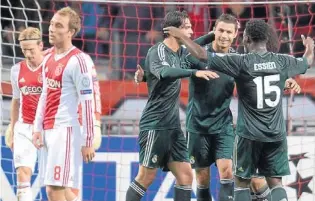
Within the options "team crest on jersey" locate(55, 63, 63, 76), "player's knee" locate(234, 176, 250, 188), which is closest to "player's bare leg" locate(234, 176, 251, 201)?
Result: "player's knee" locate(234, 176, 250, 188)

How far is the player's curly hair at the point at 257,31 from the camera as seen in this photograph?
877cm

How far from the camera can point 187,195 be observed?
963cm

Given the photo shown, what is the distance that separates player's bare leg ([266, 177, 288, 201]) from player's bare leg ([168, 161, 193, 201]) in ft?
2.86

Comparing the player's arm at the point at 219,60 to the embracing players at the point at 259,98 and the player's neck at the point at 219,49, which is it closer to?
the embracing players at the point at 259,98

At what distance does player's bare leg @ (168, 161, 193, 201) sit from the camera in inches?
376

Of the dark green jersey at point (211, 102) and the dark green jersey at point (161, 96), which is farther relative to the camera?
the dark green jersey at point (211, 102)

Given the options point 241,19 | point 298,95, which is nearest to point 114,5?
point 241,19

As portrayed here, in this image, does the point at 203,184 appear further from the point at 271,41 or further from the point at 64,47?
the point at 64,47

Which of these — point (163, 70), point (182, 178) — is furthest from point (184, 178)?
point (163, 70)

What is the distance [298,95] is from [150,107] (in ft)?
9.62

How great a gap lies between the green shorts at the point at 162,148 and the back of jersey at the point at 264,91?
0.79m

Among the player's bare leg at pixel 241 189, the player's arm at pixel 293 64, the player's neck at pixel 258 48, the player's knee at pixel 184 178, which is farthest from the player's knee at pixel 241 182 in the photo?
the player's neck at pixel 258 48

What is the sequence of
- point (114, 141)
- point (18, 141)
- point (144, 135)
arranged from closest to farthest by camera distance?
point (144, 135), point (18, 141), point (114, 141)

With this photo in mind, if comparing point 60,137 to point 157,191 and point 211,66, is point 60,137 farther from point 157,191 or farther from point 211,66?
point 157,191
